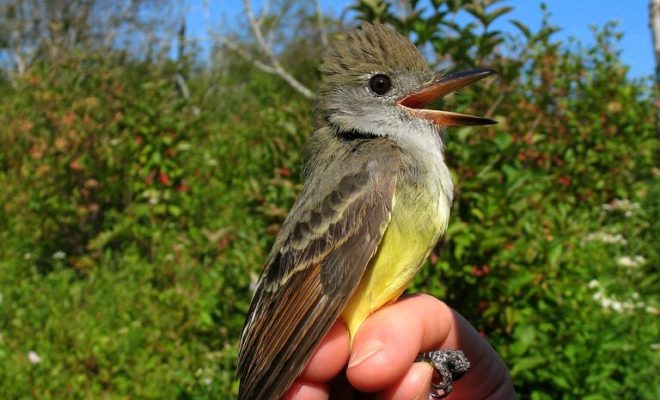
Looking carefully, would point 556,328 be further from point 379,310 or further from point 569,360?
point 379,310

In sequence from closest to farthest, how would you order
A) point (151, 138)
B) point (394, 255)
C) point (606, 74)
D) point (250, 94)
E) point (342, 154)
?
point (394, 255), point (342, 154), point (151, 138), point (606, 74), point (250, 94)

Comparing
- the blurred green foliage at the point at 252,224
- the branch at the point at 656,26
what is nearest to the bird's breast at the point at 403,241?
the blurred green foliage at the point at 252,224

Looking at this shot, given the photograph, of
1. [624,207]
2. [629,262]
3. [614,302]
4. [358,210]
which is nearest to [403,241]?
[358,210]

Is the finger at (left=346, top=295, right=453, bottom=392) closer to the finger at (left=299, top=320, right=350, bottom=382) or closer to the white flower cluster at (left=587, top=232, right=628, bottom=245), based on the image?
the finger at (left=299, top=320, right=350, bottom=382)

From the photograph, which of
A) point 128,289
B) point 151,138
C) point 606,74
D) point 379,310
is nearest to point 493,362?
point 379,310

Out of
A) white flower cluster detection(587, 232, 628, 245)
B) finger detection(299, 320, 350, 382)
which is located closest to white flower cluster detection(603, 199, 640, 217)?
white flower cluster detection(587, 232, 628, 245)

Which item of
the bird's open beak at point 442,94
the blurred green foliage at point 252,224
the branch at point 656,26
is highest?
the branch at point 656,26

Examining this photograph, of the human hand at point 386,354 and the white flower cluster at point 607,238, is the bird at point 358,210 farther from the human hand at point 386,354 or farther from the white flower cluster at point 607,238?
the white flower cluster at point 607,238

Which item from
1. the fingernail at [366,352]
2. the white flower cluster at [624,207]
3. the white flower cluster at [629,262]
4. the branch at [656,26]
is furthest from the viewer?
the branch at [656,26]
